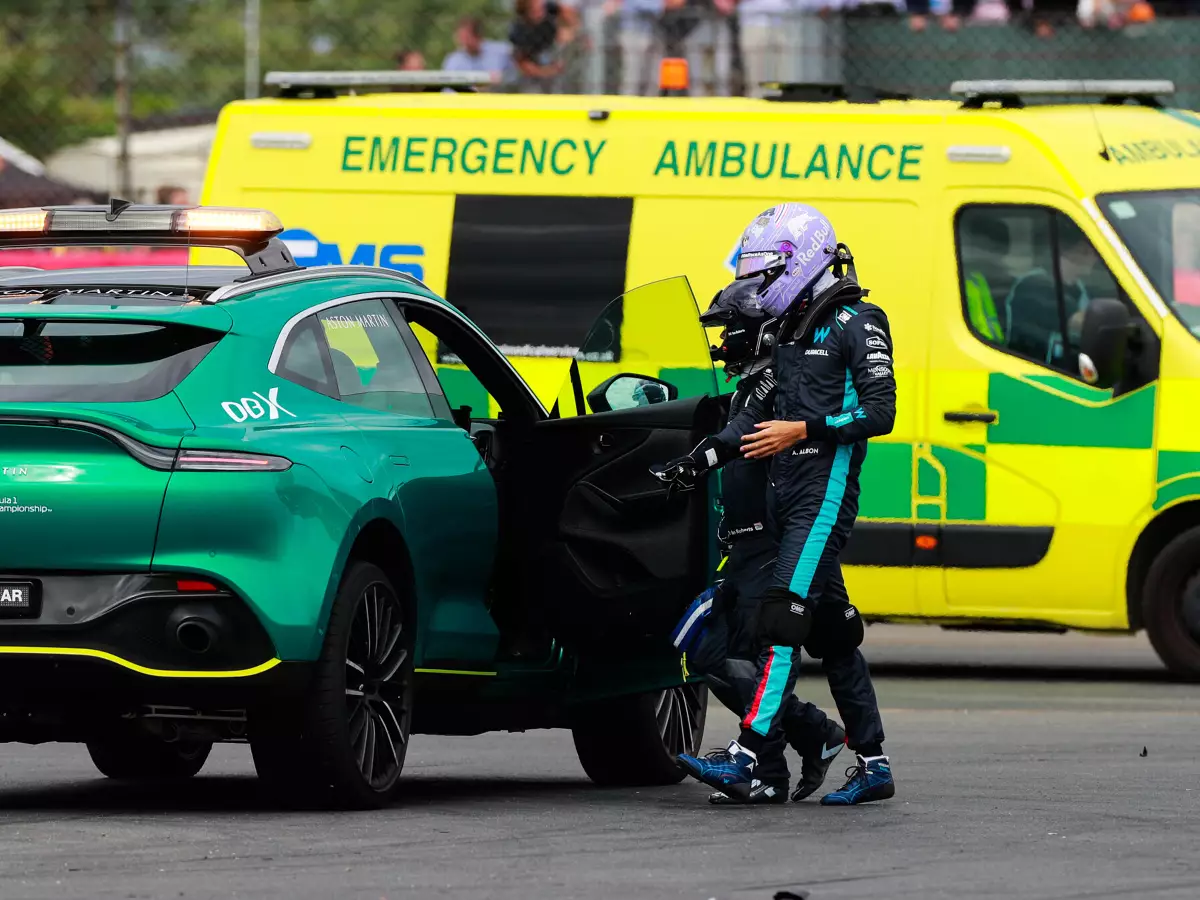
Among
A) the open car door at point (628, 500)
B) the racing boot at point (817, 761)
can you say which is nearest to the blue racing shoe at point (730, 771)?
the racing boot at point (817, 761)

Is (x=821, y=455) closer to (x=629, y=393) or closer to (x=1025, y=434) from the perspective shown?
(x=629, y=393)

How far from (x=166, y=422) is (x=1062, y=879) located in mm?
2616

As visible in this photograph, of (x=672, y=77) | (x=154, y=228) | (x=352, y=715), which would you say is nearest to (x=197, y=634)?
(x=352, y=715)

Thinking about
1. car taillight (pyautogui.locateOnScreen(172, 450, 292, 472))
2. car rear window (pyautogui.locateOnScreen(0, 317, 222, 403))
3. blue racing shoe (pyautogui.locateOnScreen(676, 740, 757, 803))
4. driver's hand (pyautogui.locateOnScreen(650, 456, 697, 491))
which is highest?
car rear window (pyautogui.locateOnScreen(0, 317, 222, 403))

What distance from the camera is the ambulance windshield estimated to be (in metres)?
12.7

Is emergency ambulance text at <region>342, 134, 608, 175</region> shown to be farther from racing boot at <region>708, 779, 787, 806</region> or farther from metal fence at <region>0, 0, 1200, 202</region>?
racing boot at <region>708, 779, 787, 806</region>

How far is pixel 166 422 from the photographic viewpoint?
721 centimetres

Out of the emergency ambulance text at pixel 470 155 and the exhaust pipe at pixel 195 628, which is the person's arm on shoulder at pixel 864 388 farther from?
the emergency ambulance text at pixel 470 155

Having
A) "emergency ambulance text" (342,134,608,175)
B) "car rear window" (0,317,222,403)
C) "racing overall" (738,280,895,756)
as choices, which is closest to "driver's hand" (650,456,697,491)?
"racing overall" (738,280,895,756)

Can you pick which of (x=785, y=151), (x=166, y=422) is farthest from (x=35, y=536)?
(x=785, y=151)

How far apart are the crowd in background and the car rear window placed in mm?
10612

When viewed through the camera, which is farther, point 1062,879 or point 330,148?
point 330,148

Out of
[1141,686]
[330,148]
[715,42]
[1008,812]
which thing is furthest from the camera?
[715,42]

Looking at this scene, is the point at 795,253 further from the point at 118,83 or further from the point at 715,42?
the point at 118,83
